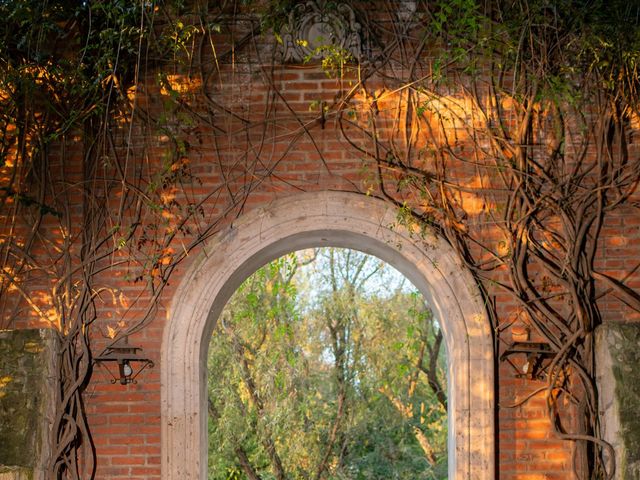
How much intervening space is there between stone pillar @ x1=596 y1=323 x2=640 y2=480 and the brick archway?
1.96ft

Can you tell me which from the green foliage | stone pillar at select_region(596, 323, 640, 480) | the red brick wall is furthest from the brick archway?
the green foliage

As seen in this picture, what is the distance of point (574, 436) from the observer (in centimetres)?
436

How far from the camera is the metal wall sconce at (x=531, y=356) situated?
4414mm

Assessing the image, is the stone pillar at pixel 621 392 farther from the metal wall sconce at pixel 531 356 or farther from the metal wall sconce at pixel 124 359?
the metal wall sconce at pixel 124 359

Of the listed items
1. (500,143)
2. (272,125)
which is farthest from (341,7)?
(500,143)

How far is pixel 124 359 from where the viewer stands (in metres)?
4.49

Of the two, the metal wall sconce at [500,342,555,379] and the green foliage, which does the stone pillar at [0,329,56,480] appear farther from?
the green foliage

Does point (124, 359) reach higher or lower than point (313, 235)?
lower

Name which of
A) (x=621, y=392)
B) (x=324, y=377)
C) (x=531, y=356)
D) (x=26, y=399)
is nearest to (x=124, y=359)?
(x=26, y=399)

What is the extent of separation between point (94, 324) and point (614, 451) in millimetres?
2968

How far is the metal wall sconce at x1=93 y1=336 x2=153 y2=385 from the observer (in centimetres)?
450

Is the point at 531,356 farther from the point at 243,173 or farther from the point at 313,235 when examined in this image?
the point at 243,173

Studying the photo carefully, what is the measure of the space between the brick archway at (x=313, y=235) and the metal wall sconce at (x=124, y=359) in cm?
15

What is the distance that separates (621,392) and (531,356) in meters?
0.51
